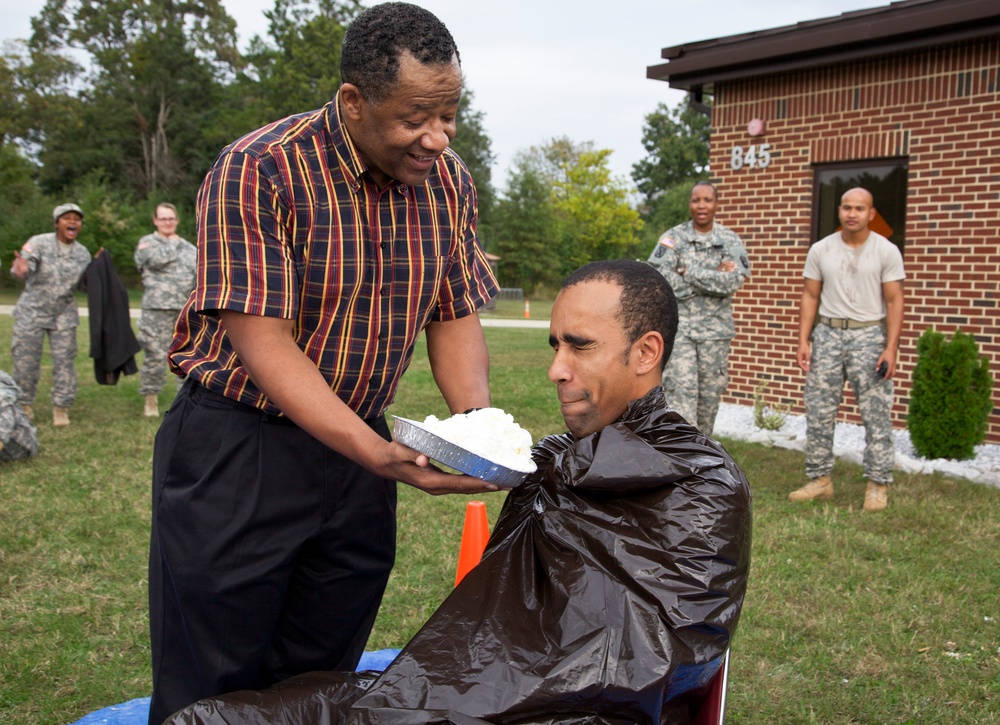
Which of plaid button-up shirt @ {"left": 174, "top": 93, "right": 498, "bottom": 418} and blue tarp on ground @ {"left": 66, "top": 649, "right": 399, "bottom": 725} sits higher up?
plaid button-up shirt @ {"left": 174, "top": 93, "right": 498, "bottom": 418}

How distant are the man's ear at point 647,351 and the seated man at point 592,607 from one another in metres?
0.07

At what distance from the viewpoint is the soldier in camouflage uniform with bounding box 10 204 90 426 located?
914 cm

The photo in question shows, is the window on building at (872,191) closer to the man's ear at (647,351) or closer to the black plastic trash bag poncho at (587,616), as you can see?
the man's ear at (647,351)

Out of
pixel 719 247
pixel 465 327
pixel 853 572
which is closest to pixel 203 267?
pixel 465 327

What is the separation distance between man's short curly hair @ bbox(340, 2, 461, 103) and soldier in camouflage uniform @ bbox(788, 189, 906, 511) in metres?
5.15

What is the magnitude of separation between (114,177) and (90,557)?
145ft

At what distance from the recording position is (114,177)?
45062 mm

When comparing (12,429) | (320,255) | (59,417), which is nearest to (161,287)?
(59,417)

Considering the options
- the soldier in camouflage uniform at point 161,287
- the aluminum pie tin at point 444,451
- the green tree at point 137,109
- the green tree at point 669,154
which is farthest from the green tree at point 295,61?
the aluminum pie tin at point 444,451

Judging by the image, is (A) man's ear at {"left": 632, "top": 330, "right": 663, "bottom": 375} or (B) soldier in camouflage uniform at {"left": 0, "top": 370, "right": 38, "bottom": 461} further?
(B) soldier in camouflage uniform at {"left": 0, "top": 370, "right": 38, "bottom": 461}

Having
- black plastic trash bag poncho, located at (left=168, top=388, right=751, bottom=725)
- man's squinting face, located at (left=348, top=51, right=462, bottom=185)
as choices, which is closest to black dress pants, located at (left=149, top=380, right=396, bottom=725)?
black plastic trash bag poncho, located at (left=168, top=388, right=751, bottom=725)

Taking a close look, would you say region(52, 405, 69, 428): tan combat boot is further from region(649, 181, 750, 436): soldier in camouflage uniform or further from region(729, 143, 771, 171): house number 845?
region(729, 143, 771, 171): house number 845

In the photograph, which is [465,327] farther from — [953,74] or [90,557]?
[953,74]

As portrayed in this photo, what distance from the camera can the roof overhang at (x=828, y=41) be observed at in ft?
25.7
